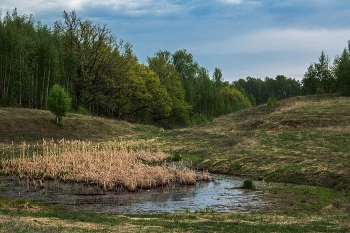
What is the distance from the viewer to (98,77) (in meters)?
87.3

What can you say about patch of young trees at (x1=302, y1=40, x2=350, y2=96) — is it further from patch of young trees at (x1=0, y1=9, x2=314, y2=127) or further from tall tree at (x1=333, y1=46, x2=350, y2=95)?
patch of young trees at (x1=0, y1=9, x2=314, y2=127)

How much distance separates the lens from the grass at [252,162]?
1662cm

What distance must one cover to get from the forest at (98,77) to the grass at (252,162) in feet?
30.3

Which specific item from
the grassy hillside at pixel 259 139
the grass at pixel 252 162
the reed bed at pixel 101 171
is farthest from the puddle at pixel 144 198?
Answer: the grassy hillside at pixel 259 139

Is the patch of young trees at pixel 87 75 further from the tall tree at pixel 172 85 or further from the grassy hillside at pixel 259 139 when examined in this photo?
the grassy hillside at pixel 259 139

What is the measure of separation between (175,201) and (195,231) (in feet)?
34.4

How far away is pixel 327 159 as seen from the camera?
36094 millimetres

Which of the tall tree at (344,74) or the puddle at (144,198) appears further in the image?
the tall tree at (344,74)

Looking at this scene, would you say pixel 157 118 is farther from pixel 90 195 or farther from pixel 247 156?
pixel 90 195

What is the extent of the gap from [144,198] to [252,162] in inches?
612

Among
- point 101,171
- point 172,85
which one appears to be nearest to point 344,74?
point 172,85

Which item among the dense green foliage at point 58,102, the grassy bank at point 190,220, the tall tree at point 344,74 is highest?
the tall tree at point 344,74

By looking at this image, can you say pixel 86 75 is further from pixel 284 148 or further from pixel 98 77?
pixel 284 148

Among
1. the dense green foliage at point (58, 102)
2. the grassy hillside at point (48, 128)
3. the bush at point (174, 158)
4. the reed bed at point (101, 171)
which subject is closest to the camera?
the reed bed at point (101, 171)
